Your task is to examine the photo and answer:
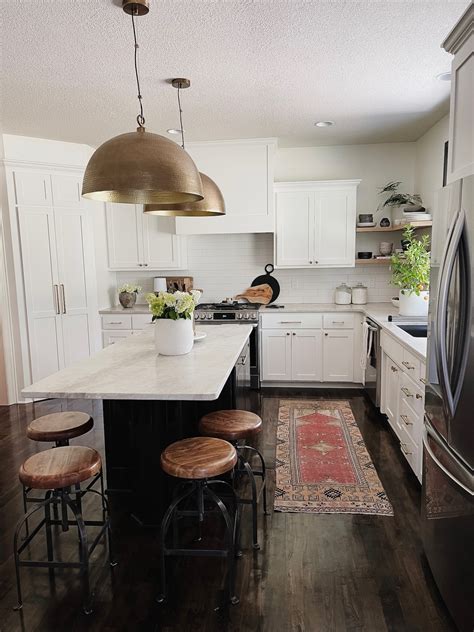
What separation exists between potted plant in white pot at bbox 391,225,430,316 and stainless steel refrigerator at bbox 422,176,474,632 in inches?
73.5

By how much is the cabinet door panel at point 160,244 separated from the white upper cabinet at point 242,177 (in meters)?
0.56

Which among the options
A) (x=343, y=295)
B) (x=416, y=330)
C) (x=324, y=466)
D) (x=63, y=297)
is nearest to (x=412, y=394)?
(x=324, y=466)

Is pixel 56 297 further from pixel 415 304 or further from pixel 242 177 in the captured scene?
pixel 415 304

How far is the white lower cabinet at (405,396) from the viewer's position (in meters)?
2.80

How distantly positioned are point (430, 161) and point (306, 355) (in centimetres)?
236

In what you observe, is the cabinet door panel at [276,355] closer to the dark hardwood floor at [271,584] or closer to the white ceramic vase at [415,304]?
the white ceramic vase at [415,304]

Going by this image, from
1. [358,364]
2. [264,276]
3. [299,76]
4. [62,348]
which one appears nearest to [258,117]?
[299,76]

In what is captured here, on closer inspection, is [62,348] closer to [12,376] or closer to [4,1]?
[12,376]

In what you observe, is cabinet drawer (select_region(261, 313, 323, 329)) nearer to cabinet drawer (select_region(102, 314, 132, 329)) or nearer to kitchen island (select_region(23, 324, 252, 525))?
cabinet drawer (select_region(102, 314, 132, 329))

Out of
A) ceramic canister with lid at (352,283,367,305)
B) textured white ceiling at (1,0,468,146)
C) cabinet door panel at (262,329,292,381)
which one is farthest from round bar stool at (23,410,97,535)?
ceramic canister with lid at (352,283,367,305)

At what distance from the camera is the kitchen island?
214 centimetres

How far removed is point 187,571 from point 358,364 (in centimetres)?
321

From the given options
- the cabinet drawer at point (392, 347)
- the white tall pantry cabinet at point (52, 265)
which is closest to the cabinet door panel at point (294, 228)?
the cabinet drawer at point (392, 347)

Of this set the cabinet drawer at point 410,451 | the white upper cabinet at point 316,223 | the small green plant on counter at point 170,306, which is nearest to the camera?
the small green plant on counter at point 170,306
